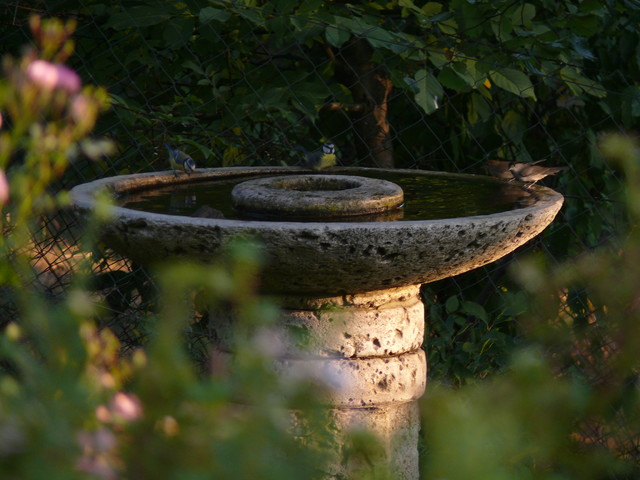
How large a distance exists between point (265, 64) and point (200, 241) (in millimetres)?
1758

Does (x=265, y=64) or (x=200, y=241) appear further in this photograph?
(x=265, y=64)

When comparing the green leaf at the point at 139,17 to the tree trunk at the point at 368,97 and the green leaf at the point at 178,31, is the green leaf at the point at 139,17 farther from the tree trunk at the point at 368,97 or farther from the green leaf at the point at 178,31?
the tree trunk at the point at 368,97

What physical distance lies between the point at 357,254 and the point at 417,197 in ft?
2.76

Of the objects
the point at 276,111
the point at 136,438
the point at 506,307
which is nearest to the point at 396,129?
the point at 276,111

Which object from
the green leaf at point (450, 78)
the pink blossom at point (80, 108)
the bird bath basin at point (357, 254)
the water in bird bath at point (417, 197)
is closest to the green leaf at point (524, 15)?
the green leaf at point (450, 78)

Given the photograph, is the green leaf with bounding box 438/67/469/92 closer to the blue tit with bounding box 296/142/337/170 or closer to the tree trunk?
the blue tit with bounding box 296/142/337/170

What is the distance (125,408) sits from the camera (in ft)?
2.65

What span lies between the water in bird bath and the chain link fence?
1.17ft

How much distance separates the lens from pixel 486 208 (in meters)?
2.41

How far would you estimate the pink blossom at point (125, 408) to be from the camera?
2.63ft

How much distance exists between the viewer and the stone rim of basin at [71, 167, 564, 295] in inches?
73.6

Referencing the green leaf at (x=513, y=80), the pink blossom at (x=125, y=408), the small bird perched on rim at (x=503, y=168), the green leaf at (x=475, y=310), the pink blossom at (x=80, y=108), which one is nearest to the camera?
the pink blossom at (x=125, y=408)

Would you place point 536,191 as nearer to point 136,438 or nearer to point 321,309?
point 321,309

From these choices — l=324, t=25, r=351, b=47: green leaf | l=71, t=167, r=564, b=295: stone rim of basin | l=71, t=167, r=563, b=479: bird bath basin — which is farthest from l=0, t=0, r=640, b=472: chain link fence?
l=71, t=167, r=564, b=295: stone rim of basin
